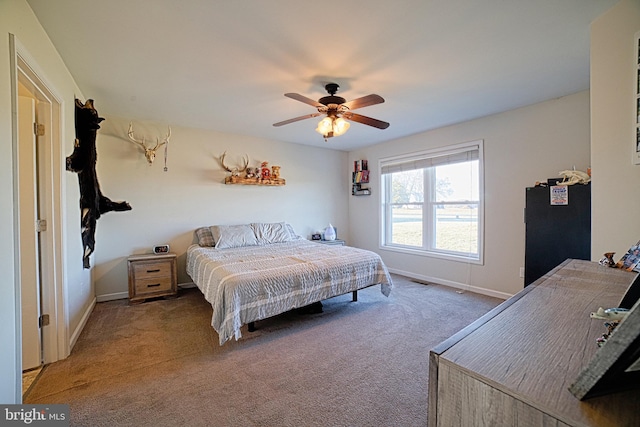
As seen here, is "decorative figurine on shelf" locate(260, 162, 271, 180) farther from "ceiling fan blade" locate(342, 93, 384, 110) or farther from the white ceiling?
"ceiling fan blade" locate(342, 93, 384, 110)

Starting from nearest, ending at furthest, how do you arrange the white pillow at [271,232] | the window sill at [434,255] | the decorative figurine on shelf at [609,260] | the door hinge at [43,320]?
the decorative figurine on shelf at [609,260]
the door hinge at [43,320]
the window sill at [434,255]
the white pillow at [271,232]

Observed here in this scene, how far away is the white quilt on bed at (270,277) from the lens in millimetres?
2295

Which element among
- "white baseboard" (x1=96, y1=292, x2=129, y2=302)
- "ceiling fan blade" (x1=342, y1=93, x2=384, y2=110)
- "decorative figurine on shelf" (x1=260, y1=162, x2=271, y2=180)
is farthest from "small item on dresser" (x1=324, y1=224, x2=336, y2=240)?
"white baseboard" (x1=96, y1=292, x2=129, y2=302)

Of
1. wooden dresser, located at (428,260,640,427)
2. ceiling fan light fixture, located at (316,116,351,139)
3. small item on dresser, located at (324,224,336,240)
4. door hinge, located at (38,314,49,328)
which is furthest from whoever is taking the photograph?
small item on dresser, located at (324,224,336,240)

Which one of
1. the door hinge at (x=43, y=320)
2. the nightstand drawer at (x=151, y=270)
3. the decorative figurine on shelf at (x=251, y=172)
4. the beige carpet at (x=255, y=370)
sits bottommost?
the beige carpet at (x=255, y=370)

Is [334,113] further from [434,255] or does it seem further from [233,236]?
[434,255]

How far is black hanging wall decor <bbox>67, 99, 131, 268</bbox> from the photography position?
106 inches

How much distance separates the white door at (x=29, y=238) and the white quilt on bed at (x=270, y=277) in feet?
4.04

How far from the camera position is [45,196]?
2100 millimetres

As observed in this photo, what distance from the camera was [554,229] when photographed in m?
2.68

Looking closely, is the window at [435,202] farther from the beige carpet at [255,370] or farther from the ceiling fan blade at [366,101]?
the ceiling fan blade at [366,101]

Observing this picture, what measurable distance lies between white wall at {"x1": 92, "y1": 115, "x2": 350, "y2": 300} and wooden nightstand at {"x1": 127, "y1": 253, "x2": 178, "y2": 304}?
390mm

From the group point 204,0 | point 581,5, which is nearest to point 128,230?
point 204,0

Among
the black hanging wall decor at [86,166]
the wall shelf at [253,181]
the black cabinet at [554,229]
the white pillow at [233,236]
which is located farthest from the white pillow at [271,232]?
the black cabinet at [554,229]
